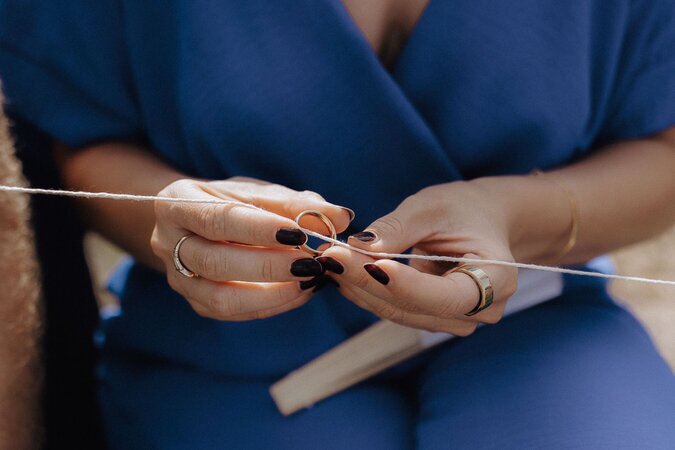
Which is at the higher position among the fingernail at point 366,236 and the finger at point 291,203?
the finger at point 291,203

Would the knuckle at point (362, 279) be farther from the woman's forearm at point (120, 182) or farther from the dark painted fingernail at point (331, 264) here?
the woman's forearm at point (120, 182)

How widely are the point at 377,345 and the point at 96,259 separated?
122 cm

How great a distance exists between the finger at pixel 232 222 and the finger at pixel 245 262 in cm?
1

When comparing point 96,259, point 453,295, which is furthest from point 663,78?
point 96,259

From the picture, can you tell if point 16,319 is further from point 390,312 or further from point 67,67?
point 390,312

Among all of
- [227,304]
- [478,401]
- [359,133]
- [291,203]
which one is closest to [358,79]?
[359,133]

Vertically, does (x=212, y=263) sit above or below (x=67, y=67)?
below

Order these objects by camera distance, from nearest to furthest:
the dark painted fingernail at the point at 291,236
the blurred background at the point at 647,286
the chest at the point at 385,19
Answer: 1. the dark painted fingernail at the point at 291,236
2. the chest at the point at 385,19
3. the blurred background at the point at 647,286

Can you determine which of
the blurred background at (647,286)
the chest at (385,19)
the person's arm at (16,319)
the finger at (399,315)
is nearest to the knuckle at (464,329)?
the finger at (399,315)

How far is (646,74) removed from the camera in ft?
2.74

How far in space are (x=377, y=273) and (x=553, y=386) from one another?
0.30m

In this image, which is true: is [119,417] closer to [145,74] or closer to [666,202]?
[145,74]

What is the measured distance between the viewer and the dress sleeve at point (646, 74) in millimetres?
810

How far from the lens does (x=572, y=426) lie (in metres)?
0.72
